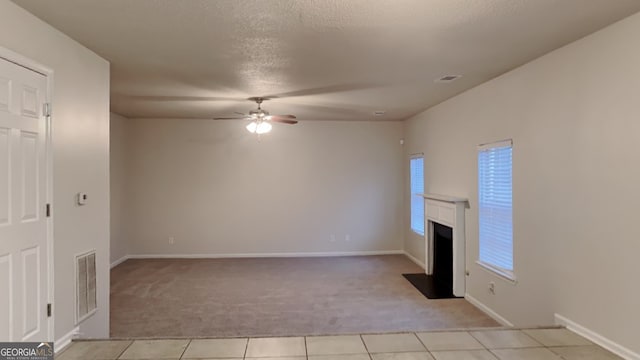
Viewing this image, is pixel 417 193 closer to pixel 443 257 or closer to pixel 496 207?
pixel 443 257

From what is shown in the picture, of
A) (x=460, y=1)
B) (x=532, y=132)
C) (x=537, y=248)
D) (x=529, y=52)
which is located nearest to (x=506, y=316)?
(x=537, y=248)

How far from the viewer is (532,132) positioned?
3736 millimetres

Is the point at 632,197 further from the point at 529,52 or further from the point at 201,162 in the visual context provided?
the point at 201,162

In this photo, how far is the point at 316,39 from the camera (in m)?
3.07

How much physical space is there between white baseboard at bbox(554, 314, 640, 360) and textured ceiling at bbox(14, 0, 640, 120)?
7.54 feet

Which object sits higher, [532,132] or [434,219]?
[532,132]

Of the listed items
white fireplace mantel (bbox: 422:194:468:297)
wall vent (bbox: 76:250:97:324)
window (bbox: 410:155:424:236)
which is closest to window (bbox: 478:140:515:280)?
white fireplace mantel (bbox: 422:194:468:297)

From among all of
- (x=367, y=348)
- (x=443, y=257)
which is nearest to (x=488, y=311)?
(x=443, y=257)

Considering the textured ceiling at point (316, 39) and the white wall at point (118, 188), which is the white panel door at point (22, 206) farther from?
the white wall at point (118, 188)

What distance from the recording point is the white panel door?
240 cm

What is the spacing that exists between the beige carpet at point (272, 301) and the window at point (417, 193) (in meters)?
0.76

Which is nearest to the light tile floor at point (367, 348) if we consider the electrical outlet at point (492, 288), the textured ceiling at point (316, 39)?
the electrical outlet at point (492, 288)

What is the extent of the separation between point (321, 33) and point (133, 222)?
6030mm

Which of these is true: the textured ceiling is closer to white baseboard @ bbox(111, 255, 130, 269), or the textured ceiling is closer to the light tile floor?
the light tile floor
